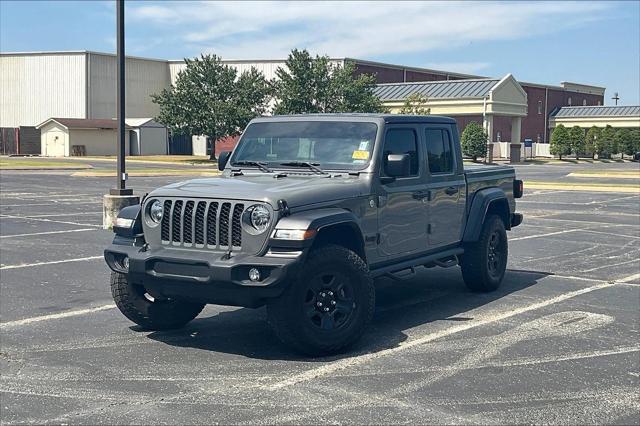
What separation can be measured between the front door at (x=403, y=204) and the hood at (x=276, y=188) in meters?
0.42

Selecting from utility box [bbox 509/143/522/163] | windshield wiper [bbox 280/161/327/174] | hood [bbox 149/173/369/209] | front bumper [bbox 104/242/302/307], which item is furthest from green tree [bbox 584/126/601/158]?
front bumper [bbox 104/242/302/307]

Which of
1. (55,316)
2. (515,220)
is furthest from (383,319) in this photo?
(55,316)

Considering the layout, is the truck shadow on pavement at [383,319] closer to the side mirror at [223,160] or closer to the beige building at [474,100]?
the side mirror at [223,160]

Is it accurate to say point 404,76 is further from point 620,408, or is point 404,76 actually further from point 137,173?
point 620,408

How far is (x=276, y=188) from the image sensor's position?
6.73 m

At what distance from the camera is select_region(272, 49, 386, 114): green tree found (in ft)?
187

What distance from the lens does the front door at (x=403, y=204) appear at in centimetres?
765

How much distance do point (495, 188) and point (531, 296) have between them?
1.36 metres

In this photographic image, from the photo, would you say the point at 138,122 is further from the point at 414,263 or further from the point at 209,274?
the point at 209,274

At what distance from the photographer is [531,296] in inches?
375

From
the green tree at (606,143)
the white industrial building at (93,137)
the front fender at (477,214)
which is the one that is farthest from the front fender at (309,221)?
the green tree at (606,143)

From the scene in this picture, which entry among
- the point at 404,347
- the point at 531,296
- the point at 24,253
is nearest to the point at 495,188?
the point at 531,296

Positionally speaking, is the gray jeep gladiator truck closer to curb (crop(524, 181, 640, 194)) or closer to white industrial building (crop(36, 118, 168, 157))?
curb (crop(524, 181, 640, 194))

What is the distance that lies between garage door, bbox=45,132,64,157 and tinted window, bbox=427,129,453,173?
64.9m
